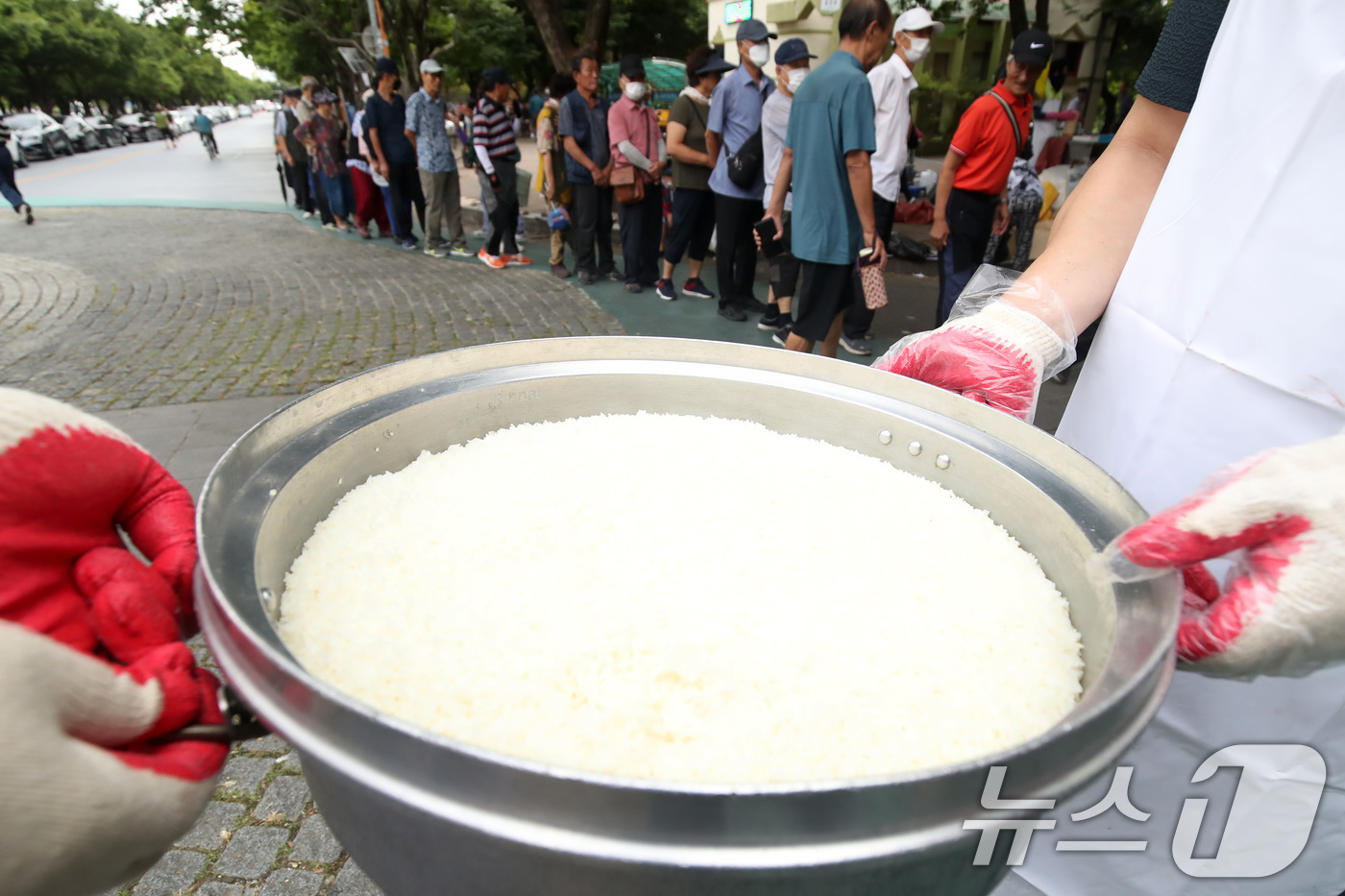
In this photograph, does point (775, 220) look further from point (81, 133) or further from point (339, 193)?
point (81, 133)

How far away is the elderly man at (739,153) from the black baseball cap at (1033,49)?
5.98 ft

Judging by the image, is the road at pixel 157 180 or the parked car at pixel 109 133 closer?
the road at pixel 157 180

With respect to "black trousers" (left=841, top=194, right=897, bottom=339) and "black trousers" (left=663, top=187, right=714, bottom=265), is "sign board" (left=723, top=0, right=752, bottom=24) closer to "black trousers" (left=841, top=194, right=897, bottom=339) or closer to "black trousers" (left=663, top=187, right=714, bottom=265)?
"black trousers" (left=663, top=187, right=714, bottom=265)

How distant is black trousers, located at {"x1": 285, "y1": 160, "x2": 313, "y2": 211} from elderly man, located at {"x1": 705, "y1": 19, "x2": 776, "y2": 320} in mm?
8834

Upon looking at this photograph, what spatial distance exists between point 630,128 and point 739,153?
1.52m

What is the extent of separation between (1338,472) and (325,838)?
2.51m

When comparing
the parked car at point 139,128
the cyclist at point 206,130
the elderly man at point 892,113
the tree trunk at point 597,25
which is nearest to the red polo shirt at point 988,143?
the elderly man at point 892,113

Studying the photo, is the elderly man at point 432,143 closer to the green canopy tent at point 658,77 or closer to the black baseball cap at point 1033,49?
the black baseball cap at point 1033,49

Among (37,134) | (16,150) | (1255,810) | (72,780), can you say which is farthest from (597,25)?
(37,134)

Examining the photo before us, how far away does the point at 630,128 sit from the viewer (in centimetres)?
671

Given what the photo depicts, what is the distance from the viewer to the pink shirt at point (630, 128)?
6.65 metres

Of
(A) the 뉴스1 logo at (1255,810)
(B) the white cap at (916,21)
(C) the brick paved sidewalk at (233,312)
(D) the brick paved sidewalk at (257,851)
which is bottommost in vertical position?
(C) the brick paved sidewalk at (233,312)

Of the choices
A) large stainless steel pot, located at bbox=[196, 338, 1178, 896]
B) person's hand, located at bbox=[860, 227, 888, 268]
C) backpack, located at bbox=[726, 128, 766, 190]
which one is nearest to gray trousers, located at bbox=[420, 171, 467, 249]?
backpack, located at bbox=[726, 128, 766, 190]

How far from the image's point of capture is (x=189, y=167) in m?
22.3
